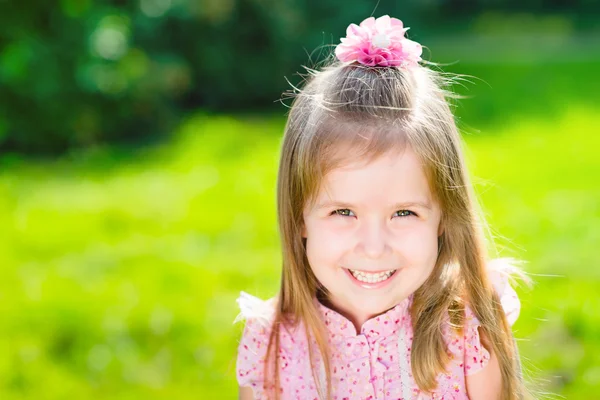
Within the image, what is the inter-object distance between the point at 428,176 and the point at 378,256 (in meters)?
0.22

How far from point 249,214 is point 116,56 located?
1.99 m

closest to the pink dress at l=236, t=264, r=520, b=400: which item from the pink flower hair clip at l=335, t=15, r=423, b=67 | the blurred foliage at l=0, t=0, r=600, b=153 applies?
the pink flower hair clip at l=335, t=15, r=423, b=67

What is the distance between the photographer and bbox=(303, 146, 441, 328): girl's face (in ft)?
6.70

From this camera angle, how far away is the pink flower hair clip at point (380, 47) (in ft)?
6.99

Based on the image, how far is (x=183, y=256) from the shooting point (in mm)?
4484

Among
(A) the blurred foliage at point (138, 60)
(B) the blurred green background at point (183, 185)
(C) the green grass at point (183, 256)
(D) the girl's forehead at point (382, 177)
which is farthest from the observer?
(A) the blurred foliage at point (138, 60)

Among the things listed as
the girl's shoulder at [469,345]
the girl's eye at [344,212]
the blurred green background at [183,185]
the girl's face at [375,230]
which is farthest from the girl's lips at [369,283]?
the blurred green background at [183,185]

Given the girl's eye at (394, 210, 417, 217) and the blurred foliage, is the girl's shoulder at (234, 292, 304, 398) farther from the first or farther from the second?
the blurred foliage

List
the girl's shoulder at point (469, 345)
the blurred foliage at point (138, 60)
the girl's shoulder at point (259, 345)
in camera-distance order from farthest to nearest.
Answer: the blurred foliage at point (138, 60)
the girl's shoulder at point (259, 345)
the girl's shoulder at point (469, 345)

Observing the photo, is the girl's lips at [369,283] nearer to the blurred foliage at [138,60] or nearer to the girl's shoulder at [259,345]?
the girl's shoulder at [259,345]

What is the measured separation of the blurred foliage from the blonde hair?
435 cm

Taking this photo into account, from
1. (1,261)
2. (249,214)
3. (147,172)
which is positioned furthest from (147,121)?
(1,261)

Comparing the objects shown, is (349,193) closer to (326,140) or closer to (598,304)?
(326,140)

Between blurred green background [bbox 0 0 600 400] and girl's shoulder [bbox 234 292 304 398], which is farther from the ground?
blurred green background [bbox 0 0 600 400]
